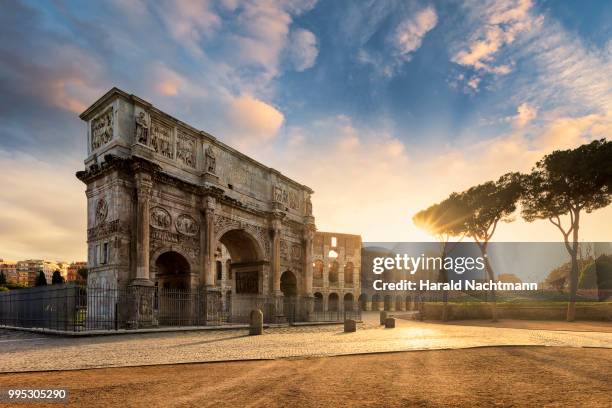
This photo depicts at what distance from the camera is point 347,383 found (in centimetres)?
624

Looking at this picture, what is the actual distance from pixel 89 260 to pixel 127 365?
36.8 feet

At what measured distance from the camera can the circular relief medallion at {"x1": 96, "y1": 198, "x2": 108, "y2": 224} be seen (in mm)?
16922

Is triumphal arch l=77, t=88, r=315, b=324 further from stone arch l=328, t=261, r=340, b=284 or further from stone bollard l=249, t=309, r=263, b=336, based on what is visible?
stone arch l=328, t=261, r=340, b=284

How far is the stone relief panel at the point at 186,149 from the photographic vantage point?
768 inches

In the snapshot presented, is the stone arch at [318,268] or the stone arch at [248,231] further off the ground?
the stone arch at [248,231]

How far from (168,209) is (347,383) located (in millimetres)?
14106

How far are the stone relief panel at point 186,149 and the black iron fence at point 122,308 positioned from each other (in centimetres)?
608

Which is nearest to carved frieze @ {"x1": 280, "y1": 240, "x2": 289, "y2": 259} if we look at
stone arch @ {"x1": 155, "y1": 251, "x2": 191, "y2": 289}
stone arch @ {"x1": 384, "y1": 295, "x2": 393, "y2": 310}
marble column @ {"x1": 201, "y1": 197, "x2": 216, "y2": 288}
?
marble column @ {"x1": 201, "y1": 197, "x2": 216, "y2": 288}

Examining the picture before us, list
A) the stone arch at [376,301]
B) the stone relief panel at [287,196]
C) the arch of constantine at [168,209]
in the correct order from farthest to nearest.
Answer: the stone arch at [376,301] < the stone relief panel at [287,196] < the arch of constantine at [168,209]

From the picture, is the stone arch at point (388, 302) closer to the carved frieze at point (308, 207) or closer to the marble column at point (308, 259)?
the marble column at point (308, 259)

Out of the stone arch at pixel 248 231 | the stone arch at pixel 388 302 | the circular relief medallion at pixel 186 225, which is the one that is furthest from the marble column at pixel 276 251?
the stone arch at pixel 388 302

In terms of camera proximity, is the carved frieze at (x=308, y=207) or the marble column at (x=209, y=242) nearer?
the marble column at (x=209, y=242)

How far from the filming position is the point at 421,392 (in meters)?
5.69

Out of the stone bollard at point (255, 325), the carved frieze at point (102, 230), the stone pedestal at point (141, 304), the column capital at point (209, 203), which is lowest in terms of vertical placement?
the stone bollard at point (255, 325)
